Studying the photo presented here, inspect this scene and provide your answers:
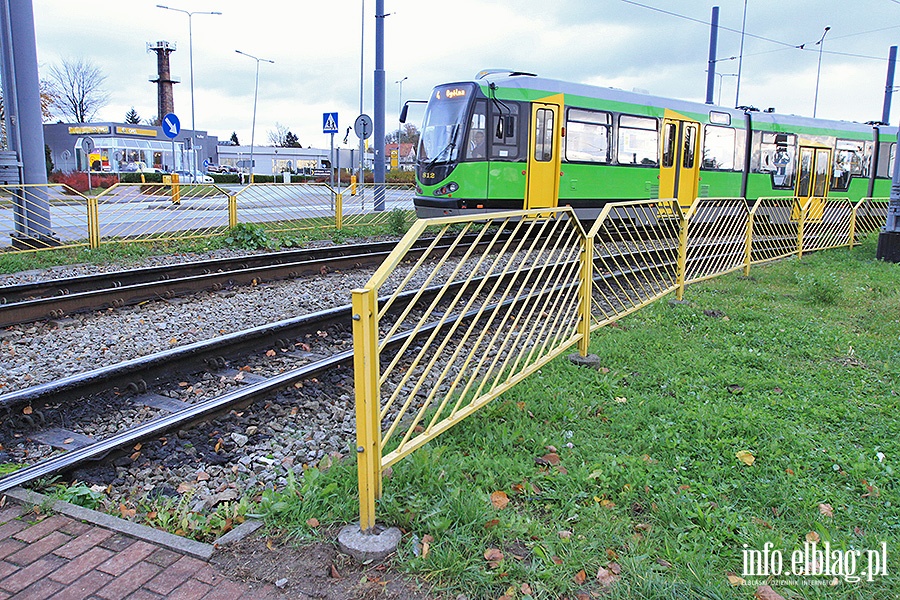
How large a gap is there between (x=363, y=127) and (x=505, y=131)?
7.48m

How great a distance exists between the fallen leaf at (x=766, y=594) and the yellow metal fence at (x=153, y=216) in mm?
11213

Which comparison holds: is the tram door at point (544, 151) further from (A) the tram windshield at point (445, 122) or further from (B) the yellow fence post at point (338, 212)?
(B) the yellow fence post at point (338, 212)

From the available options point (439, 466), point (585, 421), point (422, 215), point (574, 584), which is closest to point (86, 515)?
point (439, 466)

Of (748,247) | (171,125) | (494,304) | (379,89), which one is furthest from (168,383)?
(171,125)

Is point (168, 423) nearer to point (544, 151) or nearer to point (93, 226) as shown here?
point (93, 226)

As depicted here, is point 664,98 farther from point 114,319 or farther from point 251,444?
point 251,444

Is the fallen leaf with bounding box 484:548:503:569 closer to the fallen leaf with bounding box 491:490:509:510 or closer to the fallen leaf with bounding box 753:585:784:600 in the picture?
the fallen leaf with bounding box 491:490:509:510

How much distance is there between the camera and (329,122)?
20.7 meters

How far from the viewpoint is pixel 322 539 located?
314cm

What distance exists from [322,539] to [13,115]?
12841 mm

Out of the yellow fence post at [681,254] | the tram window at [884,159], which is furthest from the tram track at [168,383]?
the tram window at [884,159]

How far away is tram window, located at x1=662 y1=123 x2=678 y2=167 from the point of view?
16281 mm

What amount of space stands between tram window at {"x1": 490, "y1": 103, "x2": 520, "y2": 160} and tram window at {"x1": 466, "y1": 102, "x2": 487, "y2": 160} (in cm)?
16

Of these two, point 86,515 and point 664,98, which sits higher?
point 664,98
